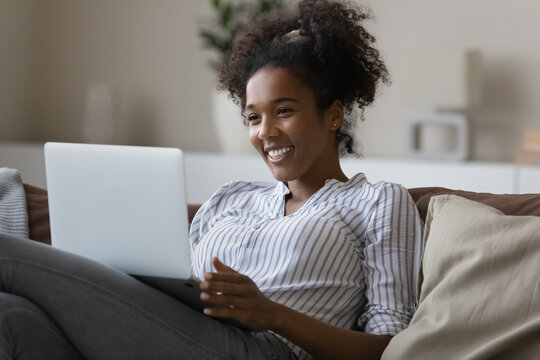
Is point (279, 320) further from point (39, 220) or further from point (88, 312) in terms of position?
point (39, 220)

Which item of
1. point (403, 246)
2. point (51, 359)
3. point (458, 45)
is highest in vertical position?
point (458, 45)

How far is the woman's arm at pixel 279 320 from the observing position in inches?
55.8

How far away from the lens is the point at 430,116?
4.02 m

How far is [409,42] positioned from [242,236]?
8.65 feet

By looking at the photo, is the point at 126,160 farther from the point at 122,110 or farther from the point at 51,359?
the point at 122,110

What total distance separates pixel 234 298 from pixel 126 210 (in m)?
0.25

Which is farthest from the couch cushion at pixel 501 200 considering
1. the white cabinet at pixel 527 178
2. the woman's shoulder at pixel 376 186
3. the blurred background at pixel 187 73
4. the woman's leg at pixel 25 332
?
the blurred background at pixel 187 73

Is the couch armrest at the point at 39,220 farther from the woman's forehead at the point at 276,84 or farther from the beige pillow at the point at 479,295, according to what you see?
the beige pillow at the point at 479,295

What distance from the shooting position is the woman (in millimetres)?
1465

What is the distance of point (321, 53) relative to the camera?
189 cm

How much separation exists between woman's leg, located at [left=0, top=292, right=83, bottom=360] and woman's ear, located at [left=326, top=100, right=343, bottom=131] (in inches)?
31.2

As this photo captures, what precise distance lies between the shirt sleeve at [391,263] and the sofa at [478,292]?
5 cm

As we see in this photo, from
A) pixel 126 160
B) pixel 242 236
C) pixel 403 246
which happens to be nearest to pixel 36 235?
pixel 242 236

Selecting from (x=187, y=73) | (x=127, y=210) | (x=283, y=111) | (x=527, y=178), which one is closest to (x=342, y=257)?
(x=283, y=111)
